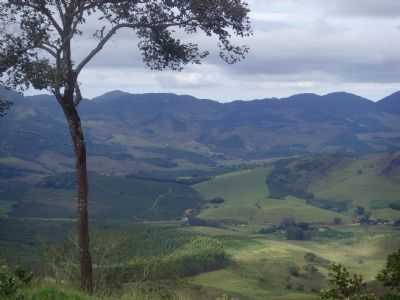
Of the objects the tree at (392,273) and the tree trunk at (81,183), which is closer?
the tree at (392,273)

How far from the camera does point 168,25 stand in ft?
63.4

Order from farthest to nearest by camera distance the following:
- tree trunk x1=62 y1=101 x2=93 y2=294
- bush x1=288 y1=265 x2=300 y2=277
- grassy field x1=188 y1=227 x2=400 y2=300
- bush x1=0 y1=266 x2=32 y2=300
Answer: bush x1=288 y1=265 x2=300 y2=277, grassy field x1=188 y1=227 x2=400 y2=300, tree trunk x1=62 y1=101 x2=93 y2=294, bush x1=0 y1=266 x2=32 y2=300

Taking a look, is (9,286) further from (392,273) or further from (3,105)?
(392,273)

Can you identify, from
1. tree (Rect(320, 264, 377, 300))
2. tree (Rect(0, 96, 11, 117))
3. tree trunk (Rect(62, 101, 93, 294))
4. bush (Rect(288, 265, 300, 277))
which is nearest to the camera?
tree (Rect(320, 264, 377, 300))

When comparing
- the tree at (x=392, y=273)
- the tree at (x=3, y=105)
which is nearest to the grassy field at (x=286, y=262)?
the tree at (x=3, y=105)

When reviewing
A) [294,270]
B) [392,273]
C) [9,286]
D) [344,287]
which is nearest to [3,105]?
[9,286]

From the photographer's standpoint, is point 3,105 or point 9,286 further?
point 3,105

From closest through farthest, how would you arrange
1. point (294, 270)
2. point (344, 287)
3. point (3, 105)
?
point (344, 287) < point (3, 105) < point (294, 270)

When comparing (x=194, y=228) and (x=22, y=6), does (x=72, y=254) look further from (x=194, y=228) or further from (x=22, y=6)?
(x=194, y=228)

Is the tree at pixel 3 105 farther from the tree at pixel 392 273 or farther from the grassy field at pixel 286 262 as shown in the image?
the grassy field at pixel 286 262

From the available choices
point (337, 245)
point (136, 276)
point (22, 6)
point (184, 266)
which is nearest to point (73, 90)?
point (22, 6)

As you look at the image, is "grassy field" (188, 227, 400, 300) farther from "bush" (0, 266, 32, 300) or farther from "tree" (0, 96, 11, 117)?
"bush" (0, 266, 32, 300)

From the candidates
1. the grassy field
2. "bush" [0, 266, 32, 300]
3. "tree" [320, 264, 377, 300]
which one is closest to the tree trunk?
"bush" [0, 266, 32, 300]

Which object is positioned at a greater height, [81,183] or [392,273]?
[81,183]
